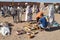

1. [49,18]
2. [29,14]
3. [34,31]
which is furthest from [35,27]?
[29,14]

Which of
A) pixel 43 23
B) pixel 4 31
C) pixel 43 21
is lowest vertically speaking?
pixel 4 31

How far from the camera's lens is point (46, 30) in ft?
36.6

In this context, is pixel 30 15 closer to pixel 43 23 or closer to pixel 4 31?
pixel 43 23

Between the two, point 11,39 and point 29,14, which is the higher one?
point 29,14

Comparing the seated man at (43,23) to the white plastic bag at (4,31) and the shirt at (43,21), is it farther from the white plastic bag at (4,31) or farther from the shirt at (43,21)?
the white plastic bag at (4,31)

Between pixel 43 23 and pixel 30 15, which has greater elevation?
pixel 30 15

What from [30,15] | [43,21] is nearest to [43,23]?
[43,21]

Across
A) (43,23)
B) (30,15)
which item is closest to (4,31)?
(43,23)

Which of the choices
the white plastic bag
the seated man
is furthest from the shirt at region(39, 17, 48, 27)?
the white plastic bag

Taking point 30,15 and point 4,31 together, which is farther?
point 30,15

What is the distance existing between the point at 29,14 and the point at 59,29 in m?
3.09

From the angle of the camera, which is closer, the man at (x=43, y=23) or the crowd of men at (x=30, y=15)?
the man at (x=43, y=23)

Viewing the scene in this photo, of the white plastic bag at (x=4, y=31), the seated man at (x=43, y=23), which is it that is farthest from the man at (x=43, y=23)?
the white plastic bag at (x=4, y=31)

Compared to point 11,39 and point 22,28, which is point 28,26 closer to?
point 22,28
